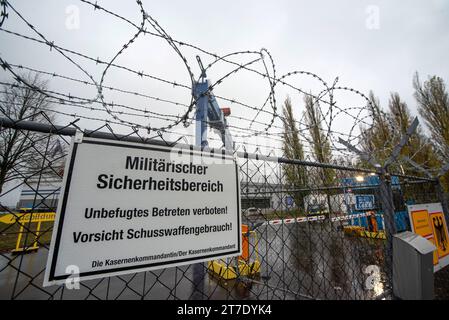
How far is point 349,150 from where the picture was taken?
2.77 meters

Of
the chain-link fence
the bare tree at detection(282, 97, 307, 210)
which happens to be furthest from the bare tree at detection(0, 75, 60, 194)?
the bare tree at detection(282, 97, 307, 210)

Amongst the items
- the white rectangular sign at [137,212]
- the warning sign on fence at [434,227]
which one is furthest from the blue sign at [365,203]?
the white rectangular sign at [137,212]

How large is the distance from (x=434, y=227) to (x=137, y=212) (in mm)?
3856

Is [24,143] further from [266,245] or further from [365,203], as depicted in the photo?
[365,203]

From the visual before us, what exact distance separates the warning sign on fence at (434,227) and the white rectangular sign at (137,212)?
2540mm

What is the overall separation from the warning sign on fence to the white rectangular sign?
2.54 metres

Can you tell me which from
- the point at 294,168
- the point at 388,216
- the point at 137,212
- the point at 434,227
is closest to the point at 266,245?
the point at 294,168

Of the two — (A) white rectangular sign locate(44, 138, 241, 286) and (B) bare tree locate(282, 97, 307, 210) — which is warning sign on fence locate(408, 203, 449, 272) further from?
(A) white rectangular sign locate(44, 138, 241, 286)

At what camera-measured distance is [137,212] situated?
1.03m
